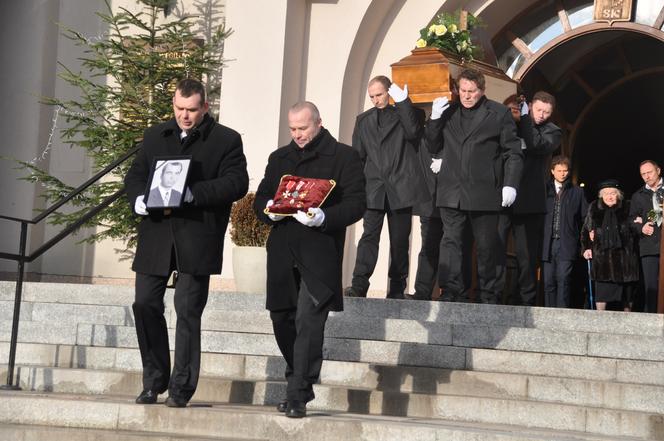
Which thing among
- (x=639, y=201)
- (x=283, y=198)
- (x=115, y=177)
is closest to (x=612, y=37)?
(x=639, y=201)

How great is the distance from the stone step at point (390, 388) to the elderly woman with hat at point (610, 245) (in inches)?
181

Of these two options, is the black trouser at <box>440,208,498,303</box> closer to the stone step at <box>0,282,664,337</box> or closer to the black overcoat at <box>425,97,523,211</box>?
the black overcoat at <box>425,97,523,211</box>

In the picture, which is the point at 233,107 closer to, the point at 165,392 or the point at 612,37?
the point at 612,37

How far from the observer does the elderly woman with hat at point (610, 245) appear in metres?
12.5

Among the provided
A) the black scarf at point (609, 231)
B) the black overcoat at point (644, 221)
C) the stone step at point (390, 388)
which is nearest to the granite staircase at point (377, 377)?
the stone step at point (390, 388)

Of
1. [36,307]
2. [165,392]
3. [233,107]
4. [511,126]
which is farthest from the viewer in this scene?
[233,107]

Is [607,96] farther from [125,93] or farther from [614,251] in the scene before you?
[125,93]

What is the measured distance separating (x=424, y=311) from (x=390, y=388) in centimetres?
151

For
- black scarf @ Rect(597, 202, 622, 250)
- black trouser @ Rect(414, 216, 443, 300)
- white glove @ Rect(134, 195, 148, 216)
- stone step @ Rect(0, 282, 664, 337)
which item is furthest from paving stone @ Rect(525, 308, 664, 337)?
white glove @ Rect(134, 195, 148, 216)

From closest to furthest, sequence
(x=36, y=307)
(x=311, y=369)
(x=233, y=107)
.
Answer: (x=311, y=369) < (x=36, y=307) < (x=233, y=107)

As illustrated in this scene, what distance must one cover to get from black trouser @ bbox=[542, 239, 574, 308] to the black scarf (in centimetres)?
52

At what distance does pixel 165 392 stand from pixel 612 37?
10.1 metres

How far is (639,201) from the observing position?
12312 mm

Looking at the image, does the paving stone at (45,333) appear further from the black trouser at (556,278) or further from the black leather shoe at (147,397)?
the black trouser at (556,278)
